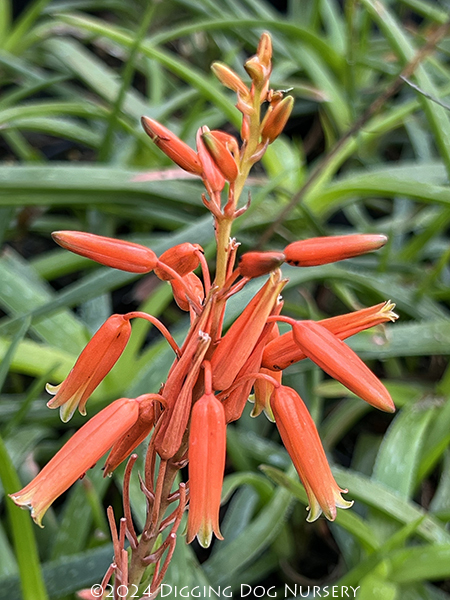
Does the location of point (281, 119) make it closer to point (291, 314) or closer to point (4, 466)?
point (4, 466)

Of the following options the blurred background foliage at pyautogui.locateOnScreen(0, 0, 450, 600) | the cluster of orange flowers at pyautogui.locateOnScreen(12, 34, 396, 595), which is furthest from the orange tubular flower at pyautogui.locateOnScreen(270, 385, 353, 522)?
the blurred background foliage at pyautogui.locateOnScreen(0, 0, 450, 600)

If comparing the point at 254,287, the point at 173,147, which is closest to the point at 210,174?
the point at 173,147

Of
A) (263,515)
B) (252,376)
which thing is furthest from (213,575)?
(252,376)

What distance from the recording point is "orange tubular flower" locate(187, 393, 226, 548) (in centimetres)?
41

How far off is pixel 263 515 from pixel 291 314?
0.51 m

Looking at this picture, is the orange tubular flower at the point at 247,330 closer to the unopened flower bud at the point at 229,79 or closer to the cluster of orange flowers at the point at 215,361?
the cluster of orange flowers at the point at 215,361

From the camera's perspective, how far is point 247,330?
415mm

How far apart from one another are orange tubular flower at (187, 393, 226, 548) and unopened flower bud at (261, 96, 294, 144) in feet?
0.67

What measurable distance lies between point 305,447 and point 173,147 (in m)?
0.26

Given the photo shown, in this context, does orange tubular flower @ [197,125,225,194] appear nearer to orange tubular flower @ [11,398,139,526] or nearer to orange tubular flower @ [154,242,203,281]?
orange tubular flower @ [154,242,203,281]

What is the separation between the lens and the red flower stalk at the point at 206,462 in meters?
0.41

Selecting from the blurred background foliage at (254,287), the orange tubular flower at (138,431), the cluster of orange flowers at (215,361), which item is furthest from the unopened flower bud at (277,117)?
the blurred background foliage at (254,287)

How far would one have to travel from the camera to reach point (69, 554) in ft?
2.82

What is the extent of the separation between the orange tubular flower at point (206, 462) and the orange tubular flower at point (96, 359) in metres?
0.10
